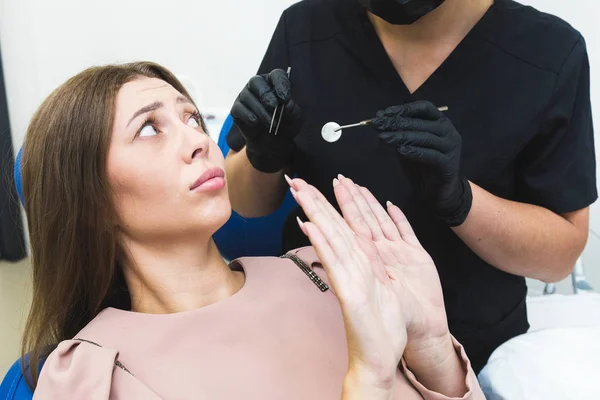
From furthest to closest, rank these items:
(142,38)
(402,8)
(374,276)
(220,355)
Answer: (142,38)
(402,8)
(220,355)
(374,276)

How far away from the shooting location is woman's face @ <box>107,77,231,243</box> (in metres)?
0.96

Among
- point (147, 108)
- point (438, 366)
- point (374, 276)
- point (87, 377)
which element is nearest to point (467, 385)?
point (438, 366)

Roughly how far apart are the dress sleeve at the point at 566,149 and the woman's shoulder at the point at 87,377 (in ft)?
2.69

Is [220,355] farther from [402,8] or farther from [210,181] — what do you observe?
[402,8]

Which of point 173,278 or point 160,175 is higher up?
point 160,175

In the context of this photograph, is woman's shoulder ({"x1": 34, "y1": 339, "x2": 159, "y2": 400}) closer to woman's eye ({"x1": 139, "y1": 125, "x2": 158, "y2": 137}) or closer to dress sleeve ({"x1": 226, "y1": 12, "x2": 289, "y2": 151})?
woman's eye ({"x1": 139, "y1": 125, "x2": 158, "y2": 137})

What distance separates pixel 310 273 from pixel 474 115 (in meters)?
0.44

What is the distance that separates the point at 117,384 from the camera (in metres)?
0.84

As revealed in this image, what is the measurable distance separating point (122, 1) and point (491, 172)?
1837 millimetres

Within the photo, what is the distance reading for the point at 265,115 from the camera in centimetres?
103

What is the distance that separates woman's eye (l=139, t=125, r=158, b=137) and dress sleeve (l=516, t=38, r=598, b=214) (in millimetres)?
715

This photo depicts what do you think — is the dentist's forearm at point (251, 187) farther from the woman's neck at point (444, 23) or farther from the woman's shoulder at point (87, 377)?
the woman's shoulder at point (87, 377)

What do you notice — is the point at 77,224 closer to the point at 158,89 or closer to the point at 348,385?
the point at 158,89

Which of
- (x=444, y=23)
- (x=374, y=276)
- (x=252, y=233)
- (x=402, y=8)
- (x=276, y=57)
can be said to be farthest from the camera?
(x=252, y=233)
